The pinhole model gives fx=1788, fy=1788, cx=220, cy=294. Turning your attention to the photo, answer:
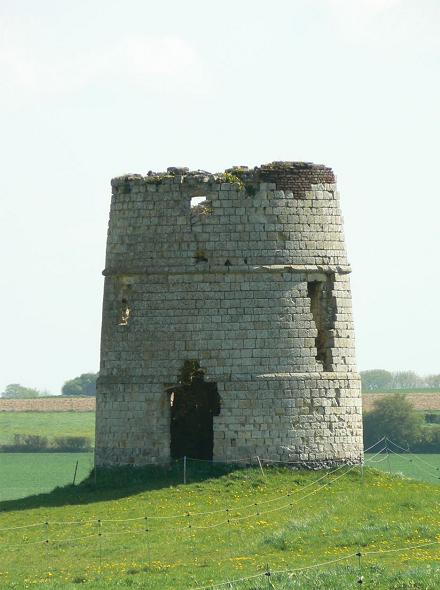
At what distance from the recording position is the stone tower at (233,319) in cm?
3369

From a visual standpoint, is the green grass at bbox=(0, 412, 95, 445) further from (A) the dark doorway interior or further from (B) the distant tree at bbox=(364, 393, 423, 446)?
(A) the dark doorway interior

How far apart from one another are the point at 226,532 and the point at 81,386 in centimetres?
10315

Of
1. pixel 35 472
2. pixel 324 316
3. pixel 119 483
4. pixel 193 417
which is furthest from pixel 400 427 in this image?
pixel 119 483

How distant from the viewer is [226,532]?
1128 inches

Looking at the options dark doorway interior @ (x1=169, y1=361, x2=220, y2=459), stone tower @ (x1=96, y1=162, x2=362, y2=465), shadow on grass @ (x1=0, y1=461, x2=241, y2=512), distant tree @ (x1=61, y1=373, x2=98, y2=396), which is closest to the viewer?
shadow on grass @ (x1=0, y1=461, x2=241, y2=512)

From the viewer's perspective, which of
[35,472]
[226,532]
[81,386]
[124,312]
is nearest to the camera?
[226,532]

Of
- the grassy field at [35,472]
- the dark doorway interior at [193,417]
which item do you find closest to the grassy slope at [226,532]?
the dark doorway interior at [193,417]

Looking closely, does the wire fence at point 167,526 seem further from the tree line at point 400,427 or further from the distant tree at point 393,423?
the tree line at point 400,427

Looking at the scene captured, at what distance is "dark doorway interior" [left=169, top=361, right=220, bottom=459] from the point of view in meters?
34.6

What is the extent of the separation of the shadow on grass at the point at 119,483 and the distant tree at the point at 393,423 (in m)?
36.5

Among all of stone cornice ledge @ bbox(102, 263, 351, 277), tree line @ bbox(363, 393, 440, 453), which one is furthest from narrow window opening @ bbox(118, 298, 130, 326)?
tree line @ bbox(363, 393, 440, 453)

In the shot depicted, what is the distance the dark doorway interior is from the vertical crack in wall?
7.29 feet

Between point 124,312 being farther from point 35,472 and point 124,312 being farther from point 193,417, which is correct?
point 35,472

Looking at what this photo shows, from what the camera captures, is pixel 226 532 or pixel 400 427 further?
pixel 400 427
